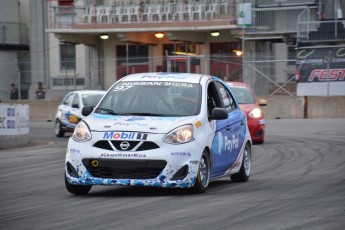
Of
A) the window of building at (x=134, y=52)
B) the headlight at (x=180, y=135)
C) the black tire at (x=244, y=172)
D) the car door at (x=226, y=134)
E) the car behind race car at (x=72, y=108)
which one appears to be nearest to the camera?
the headlight at (x=180, y=135)

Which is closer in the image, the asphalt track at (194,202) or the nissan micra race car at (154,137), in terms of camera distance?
the asphalt track at (194,202)

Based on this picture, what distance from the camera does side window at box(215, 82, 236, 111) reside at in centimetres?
1331

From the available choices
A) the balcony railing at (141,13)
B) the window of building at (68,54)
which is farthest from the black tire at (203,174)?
the window of building at (68,54)

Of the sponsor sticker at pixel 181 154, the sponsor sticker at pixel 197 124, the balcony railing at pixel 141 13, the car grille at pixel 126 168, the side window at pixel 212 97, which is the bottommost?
the car grille at pixel 126 168

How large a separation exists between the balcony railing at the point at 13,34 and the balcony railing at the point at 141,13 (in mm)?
3861

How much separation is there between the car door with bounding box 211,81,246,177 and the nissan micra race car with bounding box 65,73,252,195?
0.05ft

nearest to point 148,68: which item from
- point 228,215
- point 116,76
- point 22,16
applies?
point 116,76

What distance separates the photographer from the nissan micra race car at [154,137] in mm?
11258

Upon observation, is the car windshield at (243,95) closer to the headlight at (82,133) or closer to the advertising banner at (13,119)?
the advertising banner at (13,119)

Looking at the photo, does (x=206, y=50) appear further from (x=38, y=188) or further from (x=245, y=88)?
(x=38, y=188)

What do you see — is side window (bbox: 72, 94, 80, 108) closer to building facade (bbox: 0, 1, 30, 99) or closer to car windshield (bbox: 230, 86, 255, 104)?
car windshield (bbox: 230, 86, 255, 104)

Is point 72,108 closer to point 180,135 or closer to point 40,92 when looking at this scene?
point 40,92

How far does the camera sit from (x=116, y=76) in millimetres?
45844

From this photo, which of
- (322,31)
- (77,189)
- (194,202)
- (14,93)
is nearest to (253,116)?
(77,189)
